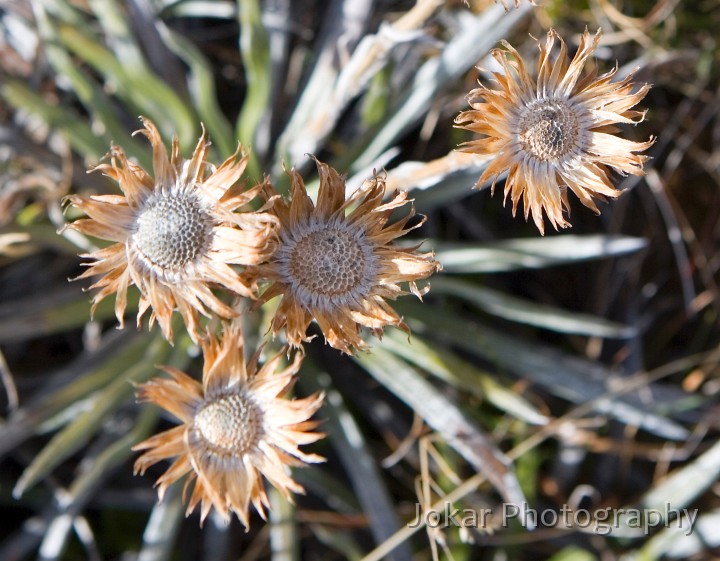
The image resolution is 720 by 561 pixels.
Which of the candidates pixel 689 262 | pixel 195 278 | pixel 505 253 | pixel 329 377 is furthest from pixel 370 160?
pixel 689 262

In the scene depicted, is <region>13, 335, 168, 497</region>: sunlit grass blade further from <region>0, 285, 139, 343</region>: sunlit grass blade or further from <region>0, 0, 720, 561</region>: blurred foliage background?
<region>0, 285, 139, 343</region>: sunlit grass blade

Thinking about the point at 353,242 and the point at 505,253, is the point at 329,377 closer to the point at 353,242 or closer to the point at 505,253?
the point at 505,253

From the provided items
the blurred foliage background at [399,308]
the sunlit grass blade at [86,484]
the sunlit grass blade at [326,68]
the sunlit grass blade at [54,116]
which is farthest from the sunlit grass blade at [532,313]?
the sunlit grass blade at [54,116]

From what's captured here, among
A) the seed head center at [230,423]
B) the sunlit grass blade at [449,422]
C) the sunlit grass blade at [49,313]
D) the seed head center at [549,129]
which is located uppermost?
the seed head center at [549,129]

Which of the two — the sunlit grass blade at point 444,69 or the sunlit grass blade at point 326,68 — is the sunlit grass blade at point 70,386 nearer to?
the sunlit grass blade at point 326,68

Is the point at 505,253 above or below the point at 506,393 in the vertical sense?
above

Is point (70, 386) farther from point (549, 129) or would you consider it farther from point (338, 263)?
point (549, 129)
